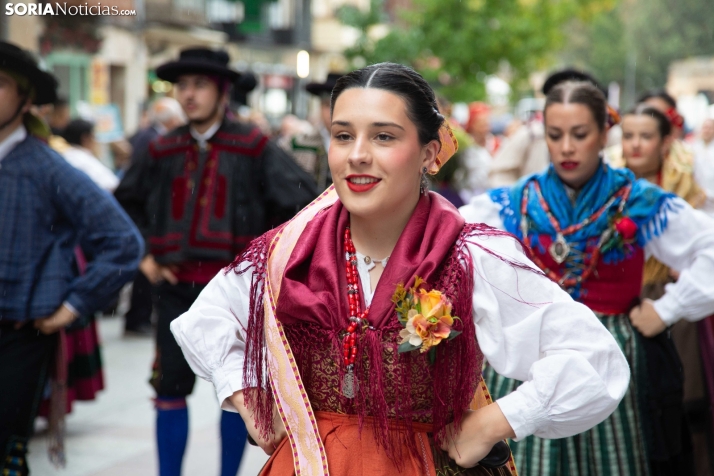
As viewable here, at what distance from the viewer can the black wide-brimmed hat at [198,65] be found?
17.1 feet

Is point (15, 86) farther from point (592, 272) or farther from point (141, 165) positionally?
point (592, 272)

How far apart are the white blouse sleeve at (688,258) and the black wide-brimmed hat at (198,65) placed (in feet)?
7.85

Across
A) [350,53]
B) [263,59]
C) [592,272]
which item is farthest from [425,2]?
[263,59]

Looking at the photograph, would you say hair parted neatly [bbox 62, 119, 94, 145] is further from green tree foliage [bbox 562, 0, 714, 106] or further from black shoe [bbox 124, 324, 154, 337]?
green tree foliage [bbox 562, 0, 714, 106]

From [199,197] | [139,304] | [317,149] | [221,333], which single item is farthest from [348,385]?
[139,304]

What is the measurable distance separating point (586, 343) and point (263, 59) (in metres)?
34.6

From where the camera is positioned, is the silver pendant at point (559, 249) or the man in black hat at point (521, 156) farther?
the man in black hat at point (521, 156)

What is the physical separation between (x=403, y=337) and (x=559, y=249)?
5.66 ft

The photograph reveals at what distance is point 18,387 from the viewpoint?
3.85 metres

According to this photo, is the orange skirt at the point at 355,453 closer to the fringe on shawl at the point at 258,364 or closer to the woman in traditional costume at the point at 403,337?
the woman in traditional costume at the point at 403,337

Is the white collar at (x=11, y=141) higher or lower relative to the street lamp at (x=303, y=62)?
lower

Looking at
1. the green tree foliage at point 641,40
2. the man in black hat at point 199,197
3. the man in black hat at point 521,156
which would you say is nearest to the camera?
the man in black hat at point 199,197

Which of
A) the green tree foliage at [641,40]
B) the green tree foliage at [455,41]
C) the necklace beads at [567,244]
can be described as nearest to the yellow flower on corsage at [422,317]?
the necklace beads at [567,244]

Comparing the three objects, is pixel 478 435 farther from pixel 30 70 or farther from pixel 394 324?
pixel 30 70
